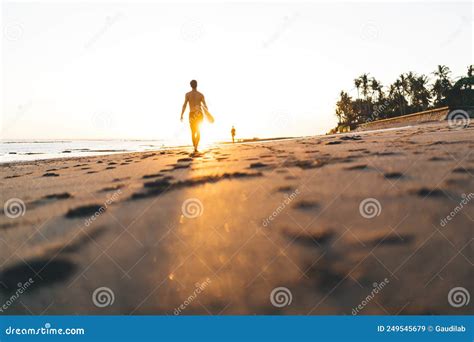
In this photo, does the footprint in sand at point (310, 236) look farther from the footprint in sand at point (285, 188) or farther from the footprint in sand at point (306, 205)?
the footprint in sand at point (285, 188)

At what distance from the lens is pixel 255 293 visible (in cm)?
138

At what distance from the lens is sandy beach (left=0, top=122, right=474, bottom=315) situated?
136 centimetres

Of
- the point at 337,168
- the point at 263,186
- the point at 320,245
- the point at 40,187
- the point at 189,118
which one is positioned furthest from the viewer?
the point at 189,118

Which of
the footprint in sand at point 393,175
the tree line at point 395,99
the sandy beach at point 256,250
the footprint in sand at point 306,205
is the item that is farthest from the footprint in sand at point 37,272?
the tree line at point 395,99

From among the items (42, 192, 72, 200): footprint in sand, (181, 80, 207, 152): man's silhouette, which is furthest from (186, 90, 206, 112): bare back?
(42, 192, 72, 200): footprint in sand

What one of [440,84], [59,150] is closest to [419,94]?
[440,84]

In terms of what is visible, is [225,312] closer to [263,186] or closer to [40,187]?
[263,186]

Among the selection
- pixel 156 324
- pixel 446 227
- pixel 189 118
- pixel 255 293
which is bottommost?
pixel 156 324

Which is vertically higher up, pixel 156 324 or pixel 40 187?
pixel 40 187

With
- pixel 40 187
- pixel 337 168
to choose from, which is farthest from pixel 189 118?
pixel 337 168

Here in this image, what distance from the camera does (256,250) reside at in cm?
167

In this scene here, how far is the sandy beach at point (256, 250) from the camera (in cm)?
136

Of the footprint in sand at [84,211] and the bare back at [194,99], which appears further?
the bare back at [194,99]

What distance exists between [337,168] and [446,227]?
177cm
